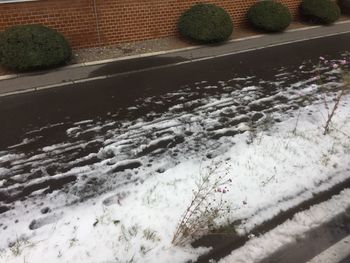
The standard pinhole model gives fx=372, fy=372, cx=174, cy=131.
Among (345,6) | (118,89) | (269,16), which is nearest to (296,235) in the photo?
(118,89)

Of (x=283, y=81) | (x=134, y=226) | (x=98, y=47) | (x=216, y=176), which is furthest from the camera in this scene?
(x=98, y=47)

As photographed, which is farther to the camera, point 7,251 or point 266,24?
point 266,24

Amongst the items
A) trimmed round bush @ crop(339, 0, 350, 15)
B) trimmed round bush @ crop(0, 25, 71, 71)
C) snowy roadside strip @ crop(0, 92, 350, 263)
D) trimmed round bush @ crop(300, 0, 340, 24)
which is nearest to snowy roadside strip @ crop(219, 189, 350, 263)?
snowy roadside strip @ crop(0, 92, 350, 263)

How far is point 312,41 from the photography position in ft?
38.4

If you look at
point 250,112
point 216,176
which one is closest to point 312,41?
point 250,112

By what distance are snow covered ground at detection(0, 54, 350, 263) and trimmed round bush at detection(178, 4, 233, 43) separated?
3.97 m

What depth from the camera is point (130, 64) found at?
9.17m

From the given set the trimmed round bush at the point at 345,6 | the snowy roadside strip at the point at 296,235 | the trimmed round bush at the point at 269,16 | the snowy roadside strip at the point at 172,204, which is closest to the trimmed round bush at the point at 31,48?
the snowy roadside strip at the point at 172,204

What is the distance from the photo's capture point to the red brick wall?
8987mm

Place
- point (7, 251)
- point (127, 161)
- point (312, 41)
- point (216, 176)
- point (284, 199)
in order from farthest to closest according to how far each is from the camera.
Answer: point (312, 41), point (127, 161), point (216, 176), point (284, 199), point (7, 251)

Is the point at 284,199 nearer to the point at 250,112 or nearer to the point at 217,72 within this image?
the point at 250,112

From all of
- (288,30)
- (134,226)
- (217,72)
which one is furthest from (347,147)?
(288,30)

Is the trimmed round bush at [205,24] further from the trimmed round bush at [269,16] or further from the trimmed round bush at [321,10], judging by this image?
the trimmed round bush at [321,10]

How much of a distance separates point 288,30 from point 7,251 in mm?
11695
